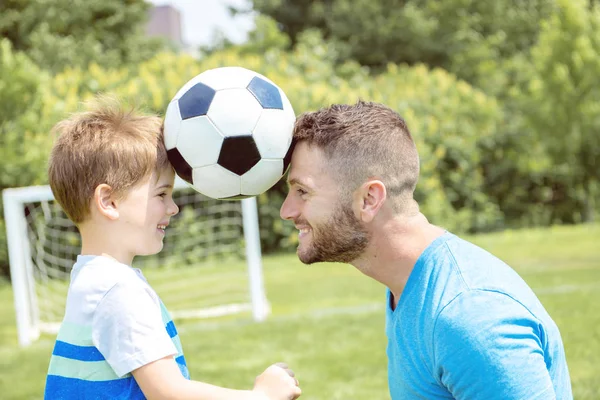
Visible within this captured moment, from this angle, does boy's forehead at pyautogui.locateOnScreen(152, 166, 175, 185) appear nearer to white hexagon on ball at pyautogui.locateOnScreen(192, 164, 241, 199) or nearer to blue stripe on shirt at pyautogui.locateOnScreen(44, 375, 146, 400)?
white hexagon on ball at pyautogui.locateOnScreen(192, 164, 241, 199)

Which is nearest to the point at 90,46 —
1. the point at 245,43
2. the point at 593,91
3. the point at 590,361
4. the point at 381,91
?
the point at 245,43

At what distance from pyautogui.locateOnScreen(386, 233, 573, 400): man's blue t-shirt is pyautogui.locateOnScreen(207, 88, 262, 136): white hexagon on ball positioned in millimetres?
822

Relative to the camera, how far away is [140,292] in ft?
7.45

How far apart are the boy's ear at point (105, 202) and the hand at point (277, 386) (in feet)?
2.24

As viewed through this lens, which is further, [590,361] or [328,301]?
[328,301]

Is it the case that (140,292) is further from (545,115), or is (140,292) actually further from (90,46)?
(90,46)

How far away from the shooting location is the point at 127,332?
2199mm

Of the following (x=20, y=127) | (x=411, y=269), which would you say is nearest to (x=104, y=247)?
(x=411, y=269)

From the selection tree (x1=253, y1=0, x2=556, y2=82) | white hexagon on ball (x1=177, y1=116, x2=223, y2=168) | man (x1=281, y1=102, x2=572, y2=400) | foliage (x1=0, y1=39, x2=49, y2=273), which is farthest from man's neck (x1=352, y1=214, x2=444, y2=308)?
tree (x1=253, y1=0, x2=556, y2=82)

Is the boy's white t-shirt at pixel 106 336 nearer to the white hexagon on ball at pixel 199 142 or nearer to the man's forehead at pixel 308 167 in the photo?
the white hexagon on ball at pixel 199 142

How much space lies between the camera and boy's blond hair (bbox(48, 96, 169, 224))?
92.8 inches

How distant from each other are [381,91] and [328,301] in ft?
24.8

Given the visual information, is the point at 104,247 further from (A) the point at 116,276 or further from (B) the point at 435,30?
(B) the point at 435,30

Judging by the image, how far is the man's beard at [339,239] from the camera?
244 cm
